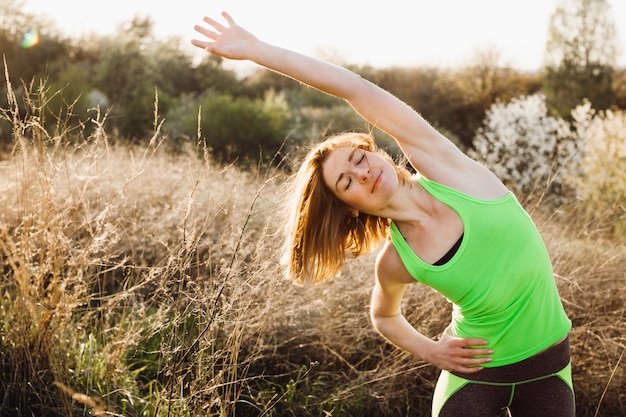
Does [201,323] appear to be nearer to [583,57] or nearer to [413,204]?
[413,204]

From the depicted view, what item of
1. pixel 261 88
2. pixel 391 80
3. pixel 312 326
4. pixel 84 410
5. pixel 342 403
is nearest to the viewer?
pixel 84 410

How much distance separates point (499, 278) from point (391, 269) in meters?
0.35

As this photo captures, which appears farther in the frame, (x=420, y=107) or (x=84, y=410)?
(x=420, y=107)

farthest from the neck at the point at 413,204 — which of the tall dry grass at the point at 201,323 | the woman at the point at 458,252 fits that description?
the tall dry grass at the point at 201,323

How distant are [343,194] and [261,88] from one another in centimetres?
1688

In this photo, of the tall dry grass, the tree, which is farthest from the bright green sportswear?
the tree

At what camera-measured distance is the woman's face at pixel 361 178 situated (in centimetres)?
192

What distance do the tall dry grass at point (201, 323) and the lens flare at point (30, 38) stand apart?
13375 mm

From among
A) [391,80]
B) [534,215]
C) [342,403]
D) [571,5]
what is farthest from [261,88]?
[342,403]

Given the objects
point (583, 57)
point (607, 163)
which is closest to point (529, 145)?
point (607, 163)

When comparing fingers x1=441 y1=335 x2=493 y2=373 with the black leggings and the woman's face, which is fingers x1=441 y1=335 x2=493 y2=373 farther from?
the woman's face

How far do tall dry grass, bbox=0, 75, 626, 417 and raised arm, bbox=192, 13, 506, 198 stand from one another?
1.49 ft

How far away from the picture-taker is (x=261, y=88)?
18375 mm

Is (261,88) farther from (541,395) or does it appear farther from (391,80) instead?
(541,395)
